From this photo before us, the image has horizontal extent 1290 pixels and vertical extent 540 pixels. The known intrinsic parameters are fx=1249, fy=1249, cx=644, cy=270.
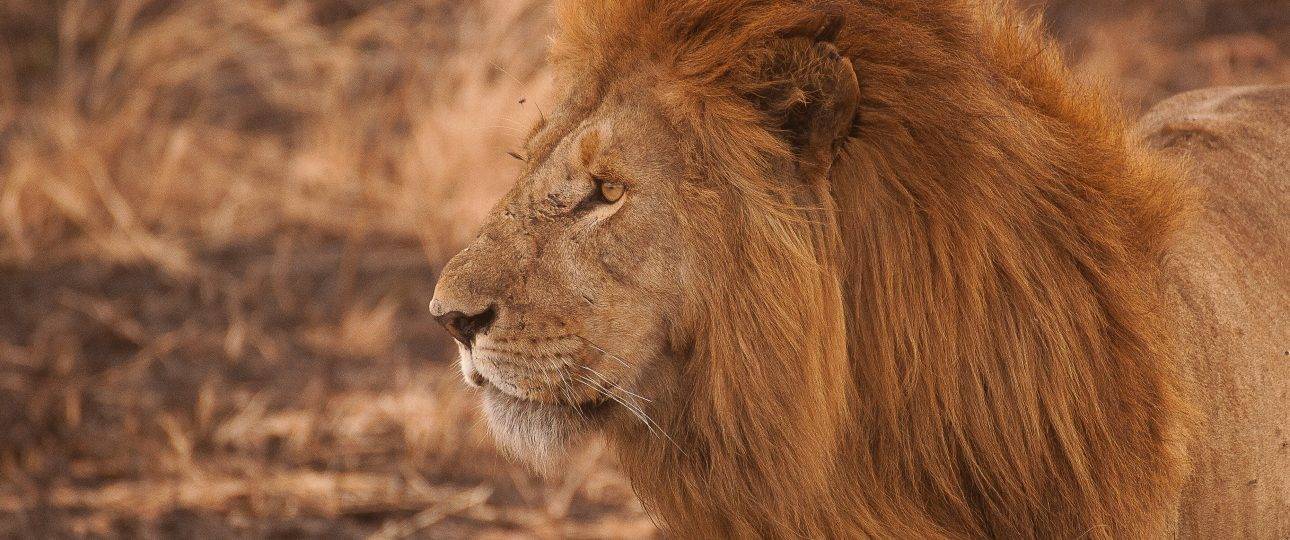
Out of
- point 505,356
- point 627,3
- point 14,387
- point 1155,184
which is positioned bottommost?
point 14,387

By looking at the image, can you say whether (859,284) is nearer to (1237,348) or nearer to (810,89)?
(810,89)

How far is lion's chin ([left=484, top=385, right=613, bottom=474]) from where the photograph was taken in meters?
2.08

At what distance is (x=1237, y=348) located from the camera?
205 centimetres

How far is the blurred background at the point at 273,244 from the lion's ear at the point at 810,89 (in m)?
0.67

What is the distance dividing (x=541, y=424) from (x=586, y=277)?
0.28 m

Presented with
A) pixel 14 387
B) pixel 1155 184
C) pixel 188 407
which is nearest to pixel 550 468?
pixel 1155 184

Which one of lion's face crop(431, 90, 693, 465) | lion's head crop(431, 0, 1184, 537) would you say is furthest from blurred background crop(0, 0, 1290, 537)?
lion's face crop(431, 90, 693, 465)

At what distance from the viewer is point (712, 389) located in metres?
1.96

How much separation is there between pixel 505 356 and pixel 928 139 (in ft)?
2.45

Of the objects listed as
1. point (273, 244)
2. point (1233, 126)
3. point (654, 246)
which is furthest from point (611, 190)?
point (273, 244)

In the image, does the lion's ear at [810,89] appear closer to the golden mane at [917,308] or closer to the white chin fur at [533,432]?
the golden mane at [917,308]

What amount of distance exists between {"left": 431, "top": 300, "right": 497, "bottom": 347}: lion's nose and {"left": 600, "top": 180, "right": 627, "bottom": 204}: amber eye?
0.83ft

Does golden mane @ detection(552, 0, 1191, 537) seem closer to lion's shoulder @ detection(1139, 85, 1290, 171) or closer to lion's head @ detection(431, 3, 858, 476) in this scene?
lion's head @ detection(431, 3, 858, 476)

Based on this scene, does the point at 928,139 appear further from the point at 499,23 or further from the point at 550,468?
the point at 499,23
